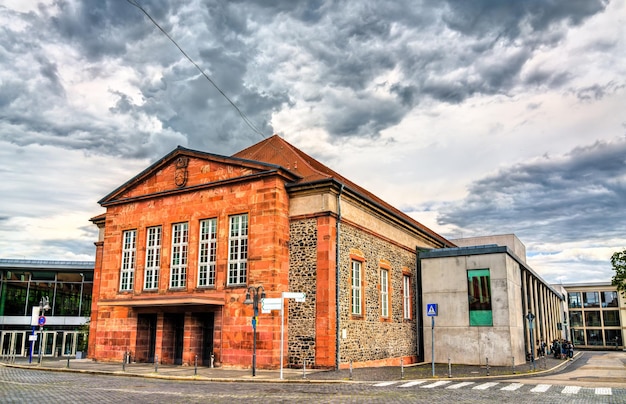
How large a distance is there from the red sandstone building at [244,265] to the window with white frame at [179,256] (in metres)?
0.06

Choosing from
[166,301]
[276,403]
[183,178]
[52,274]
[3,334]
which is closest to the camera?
[276,403]

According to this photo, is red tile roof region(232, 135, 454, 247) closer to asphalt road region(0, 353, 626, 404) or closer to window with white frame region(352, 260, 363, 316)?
window with white frame region(352, 260, 363, 316)

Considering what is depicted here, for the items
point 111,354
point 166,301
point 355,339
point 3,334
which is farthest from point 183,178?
point 3,334

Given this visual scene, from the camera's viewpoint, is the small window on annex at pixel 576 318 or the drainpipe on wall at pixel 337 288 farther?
the small window on annex at pixel 576 318

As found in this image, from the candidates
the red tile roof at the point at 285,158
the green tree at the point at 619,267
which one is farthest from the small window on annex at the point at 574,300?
the red tile roof at the point at 285,158

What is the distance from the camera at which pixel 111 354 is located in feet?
97.5

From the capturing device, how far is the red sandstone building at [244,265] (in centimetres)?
2497

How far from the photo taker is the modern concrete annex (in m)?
25.0

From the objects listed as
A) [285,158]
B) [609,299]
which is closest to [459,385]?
[285,158]

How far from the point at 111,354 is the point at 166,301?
691cm

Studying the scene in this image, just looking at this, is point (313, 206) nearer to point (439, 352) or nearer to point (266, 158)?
point (266, 158)

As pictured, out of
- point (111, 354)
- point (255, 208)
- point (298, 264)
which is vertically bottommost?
point (111, 354)

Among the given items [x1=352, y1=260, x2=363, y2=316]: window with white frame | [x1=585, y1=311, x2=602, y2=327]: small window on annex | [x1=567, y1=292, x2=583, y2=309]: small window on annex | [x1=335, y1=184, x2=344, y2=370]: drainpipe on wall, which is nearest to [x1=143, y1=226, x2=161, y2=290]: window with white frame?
[x1=335, y1=184, x2=344, y2=370]: drainpipe on wall

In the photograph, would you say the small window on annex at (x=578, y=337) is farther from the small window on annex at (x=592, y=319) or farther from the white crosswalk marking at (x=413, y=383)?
the white crosswalk marking at (x=413, y=383)
